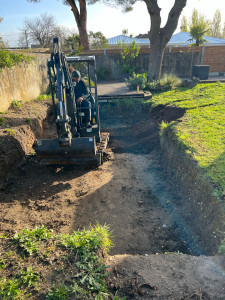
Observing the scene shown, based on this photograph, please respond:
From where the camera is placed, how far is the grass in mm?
2645

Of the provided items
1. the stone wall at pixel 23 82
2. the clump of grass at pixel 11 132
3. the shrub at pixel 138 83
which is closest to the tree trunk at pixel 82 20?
the stone wall at pixel 23 82

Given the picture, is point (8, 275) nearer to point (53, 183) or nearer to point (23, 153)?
point (53, 183)

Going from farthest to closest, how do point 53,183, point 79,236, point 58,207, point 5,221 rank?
point 53,183 < point 58,207 < point 5,221 < point 79,236

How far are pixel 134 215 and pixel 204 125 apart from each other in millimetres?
3855

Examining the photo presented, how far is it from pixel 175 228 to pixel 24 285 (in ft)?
Answer: 9.90

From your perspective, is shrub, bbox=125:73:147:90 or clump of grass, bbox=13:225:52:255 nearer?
clump of grass, bbox=13:225:52:255

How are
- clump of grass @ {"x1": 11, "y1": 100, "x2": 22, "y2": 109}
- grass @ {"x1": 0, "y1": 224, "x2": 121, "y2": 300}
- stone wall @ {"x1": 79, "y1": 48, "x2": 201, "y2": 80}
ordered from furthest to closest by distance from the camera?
stone wall @ {"x1": 79, "y1": 48, "x2": 201, "y2": 80}
clump of grass @ {"x1": 11, "y1": 100, "x2": 22, "y2": 109}
grass @ {"x1": 0, "y1": 224, "x2": 121, "y2": 300}

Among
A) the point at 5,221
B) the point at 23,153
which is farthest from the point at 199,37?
the point at 5,221

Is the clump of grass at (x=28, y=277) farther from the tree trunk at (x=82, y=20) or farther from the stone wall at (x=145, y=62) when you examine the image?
the tree trunk at (x=82, y=20)

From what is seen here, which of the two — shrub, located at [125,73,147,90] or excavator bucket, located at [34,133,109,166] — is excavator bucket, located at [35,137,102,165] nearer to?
excavator bucket, located at [34,133,109,166]

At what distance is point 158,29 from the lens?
1429 cm

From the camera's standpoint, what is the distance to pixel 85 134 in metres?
7.00

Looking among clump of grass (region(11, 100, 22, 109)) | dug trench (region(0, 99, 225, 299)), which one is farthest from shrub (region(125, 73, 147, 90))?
clump of grass (region(11, 100, 22, 109))

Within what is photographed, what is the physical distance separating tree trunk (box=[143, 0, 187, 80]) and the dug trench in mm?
9387
